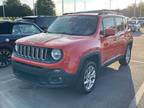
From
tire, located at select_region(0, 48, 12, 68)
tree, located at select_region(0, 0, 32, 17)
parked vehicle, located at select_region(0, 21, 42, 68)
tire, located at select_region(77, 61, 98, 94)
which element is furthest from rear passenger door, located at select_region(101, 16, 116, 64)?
tree, located at select_region(0, 0, 32, 17)

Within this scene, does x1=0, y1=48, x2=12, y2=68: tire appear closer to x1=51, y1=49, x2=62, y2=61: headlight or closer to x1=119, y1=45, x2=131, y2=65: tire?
x1=51, y1=49, x2=62, y2=61: headlight

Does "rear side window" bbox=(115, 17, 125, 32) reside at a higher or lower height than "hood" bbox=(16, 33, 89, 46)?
higher

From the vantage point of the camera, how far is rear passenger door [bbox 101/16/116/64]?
636 centimetres

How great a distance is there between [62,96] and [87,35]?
156cm

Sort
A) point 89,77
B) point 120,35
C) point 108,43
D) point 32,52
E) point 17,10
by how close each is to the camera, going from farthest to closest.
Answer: point 17,10 < point 120,35 < point 108,43 < point 89,77 < point 32,52

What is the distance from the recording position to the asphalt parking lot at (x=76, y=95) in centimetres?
518

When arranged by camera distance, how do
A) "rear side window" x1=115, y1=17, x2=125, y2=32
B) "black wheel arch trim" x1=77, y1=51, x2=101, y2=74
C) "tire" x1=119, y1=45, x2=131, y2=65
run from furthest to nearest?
"tire" x1=119, y1=45, x2=131, y2=65
"rear side window" x1=115, y1=17, x2=125, y2=32
"black wheel arch trim" x1=77, y1=51, x2=101, y2=74

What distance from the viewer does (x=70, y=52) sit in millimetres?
5102

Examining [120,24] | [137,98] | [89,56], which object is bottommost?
[137,98]

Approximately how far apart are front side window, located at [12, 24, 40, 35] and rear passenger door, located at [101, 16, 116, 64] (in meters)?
3.31

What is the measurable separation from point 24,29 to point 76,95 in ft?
13.6

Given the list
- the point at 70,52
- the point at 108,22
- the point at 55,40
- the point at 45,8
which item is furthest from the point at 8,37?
the point at 45,8

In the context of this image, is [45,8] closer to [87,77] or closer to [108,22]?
[108,22]

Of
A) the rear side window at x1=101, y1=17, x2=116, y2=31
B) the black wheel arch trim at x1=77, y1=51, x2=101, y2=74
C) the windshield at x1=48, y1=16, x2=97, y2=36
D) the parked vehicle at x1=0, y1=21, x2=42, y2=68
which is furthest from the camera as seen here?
the parked vehicle at x1=0, y1=21, x2=42, y2=68
